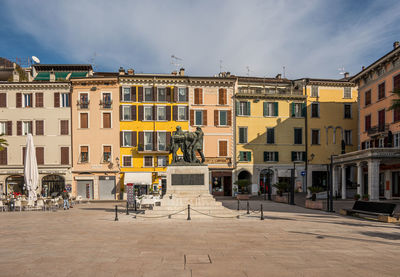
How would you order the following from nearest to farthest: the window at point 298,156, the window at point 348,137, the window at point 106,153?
1. the window at point 106,153
2. the window at point 298,156
3. the window at point 348,137

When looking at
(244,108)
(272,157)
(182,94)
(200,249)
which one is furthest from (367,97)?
(200,249)

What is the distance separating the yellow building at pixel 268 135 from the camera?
41.2 meters

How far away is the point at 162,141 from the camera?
3944 cm

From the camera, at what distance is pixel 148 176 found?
3897 cm

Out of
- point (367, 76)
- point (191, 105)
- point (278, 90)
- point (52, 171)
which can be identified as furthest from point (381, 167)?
point (52, 171)

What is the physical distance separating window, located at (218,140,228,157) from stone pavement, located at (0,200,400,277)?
80.7ft

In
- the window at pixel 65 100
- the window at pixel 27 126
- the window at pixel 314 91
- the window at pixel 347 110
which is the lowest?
the window at pixel 27 126

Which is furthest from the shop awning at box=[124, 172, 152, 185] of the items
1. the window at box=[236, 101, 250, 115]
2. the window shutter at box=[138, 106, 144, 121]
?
the window at box=[236, 101, 250, 115]

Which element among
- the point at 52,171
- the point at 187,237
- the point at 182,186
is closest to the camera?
the point at 187,237

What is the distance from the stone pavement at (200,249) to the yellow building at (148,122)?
75.8ft

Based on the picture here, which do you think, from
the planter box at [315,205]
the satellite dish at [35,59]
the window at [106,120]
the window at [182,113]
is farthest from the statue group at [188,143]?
the satellite dish at [35,59]

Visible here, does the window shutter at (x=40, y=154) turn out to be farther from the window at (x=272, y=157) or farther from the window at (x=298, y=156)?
the window at (x=298, y=156)

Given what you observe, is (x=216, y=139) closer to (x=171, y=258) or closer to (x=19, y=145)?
(x=19, y=145)

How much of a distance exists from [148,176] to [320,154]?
22796 millimetres
